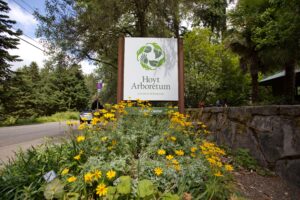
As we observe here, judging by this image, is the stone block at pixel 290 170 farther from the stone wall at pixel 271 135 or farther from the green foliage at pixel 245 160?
the green foliage at pixel 245 160

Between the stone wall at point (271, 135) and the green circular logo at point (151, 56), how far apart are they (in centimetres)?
187

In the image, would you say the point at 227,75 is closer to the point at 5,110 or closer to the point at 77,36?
the point at 77,36

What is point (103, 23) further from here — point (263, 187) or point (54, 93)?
point (54, 93)

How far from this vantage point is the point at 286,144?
14.1 ft

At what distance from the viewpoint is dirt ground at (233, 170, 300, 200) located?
11.6 ft

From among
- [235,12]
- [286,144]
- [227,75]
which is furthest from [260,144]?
[227,75]

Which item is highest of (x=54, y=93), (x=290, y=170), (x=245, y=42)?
(x=245, y=42)

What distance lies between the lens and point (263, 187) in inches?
153

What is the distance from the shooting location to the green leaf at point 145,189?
7.43 feet

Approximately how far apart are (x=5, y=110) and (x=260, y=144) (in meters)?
23.7

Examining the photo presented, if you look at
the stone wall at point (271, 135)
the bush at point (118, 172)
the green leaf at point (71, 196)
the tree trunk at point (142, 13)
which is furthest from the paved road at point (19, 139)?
the tree trunk at point (142, 13)

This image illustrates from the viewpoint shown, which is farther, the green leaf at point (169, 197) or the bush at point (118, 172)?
the bush at point (118, 172)

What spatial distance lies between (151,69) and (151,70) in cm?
2

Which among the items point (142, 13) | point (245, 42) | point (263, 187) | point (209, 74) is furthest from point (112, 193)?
point (245, 42)
